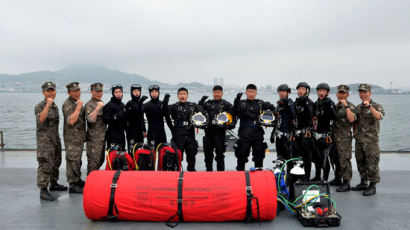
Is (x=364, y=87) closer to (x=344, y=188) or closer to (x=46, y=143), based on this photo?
(x=344, y=188)

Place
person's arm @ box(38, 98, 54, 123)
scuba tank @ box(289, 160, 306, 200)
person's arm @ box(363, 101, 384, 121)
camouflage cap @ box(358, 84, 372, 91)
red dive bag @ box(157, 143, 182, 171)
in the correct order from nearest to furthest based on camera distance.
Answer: scuba tank @ box(289, 160, 306, 200) → person's arm @ box(38, 98, 54, 123) → person's arm @ box(363, 101, 384, 121) → camouflage cap @ box(358, 84, 372, 91) → red dive bag @ box(157, 143, 182, 171)

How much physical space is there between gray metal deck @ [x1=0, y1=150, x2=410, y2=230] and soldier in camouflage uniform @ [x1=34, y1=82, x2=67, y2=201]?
12.7 inches

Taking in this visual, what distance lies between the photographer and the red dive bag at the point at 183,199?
365cm

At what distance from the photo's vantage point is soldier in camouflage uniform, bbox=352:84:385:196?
4.79m

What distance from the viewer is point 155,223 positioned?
3.75 meters

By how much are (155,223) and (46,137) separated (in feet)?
8.11

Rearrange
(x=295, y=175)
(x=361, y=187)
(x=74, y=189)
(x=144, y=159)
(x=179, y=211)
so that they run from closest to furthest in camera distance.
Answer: (x=179, y=211)
(x=295, y=175)
(x=144, y=159)
(x=74, y=189)
(x=361, y=187)

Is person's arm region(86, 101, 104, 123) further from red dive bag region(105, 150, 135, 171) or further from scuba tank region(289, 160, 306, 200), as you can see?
scuba tank region(289, 160, 306, 200)

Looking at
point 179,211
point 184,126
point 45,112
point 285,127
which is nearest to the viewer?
point 179,211

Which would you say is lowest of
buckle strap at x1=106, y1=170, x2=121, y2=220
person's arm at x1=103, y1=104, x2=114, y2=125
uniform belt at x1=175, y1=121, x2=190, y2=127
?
buckle strap at x1=106, y1=170, x2=121, y2=220

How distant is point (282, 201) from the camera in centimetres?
408

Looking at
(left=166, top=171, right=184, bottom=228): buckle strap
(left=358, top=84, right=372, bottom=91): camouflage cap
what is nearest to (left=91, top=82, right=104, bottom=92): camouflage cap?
(left=166, top=171, right=184, bottom=228): buckle strap

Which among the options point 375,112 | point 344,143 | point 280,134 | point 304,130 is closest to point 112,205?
point 280,134

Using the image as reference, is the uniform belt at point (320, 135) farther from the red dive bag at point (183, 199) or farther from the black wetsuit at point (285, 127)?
the red dive bag at point (183, 199)
